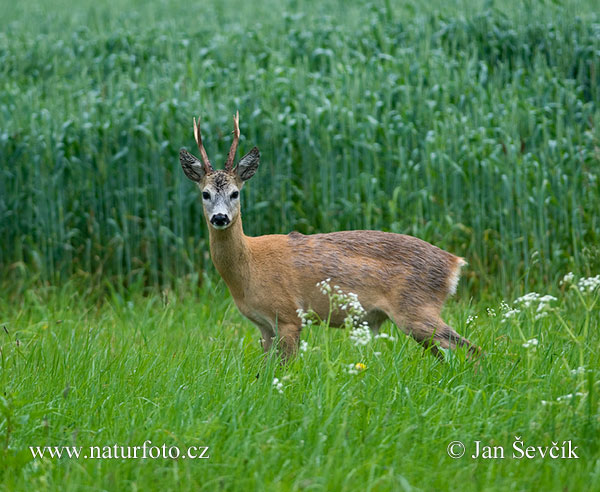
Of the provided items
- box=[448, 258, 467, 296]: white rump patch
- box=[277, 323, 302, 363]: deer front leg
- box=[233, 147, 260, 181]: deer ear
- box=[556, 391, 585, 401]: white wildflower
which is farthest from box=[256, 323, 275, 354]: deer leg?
Result: box=[556, 391, 585, 401]: white wildflower

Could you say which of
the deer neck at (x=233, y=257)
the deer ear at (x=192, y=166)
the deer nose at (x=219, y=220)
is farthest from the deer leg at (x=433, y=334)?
the deer ear at (x=192, y=166)

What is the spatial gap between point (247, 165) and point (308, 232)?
2765mm

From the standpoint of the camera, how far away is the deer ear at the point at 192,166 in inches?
212

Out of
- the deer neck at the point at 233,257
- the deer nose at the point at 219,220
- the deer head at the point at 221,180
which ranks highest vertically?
the deer head at the point at 221,180

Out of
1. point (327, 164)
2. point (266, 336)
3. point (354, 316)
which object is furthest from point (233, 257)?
point (327, 164)

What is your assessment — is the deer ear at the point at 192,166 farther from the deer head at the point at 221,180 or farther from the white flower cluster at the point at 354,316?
the white flower cluster at the point at 354,316

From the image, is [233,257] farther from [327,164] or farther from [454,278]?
[327,164]

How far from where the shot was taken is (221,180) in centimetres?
527

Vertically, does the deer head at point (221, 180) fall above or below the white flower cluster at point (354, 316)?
above

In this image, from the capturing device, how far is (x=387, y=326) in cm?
576

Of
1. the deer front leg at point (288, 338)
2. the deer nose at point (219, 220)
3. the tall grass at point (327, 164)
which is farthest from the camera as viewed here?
the tall grass at point (327, 164)

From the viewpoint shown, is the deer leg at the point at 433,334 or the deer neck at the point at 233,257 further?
the deer neck at the point at 233,257

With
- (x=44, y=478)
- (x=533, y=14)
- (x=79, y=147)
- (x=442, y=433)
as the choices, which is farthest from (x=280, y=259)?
(x=533, y=14)

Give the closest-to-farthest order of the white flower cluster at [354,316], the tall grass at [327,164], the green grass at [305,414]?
the green grass at [305,414], the white flower cluster at [354,316], the tall grass at [327,164]
